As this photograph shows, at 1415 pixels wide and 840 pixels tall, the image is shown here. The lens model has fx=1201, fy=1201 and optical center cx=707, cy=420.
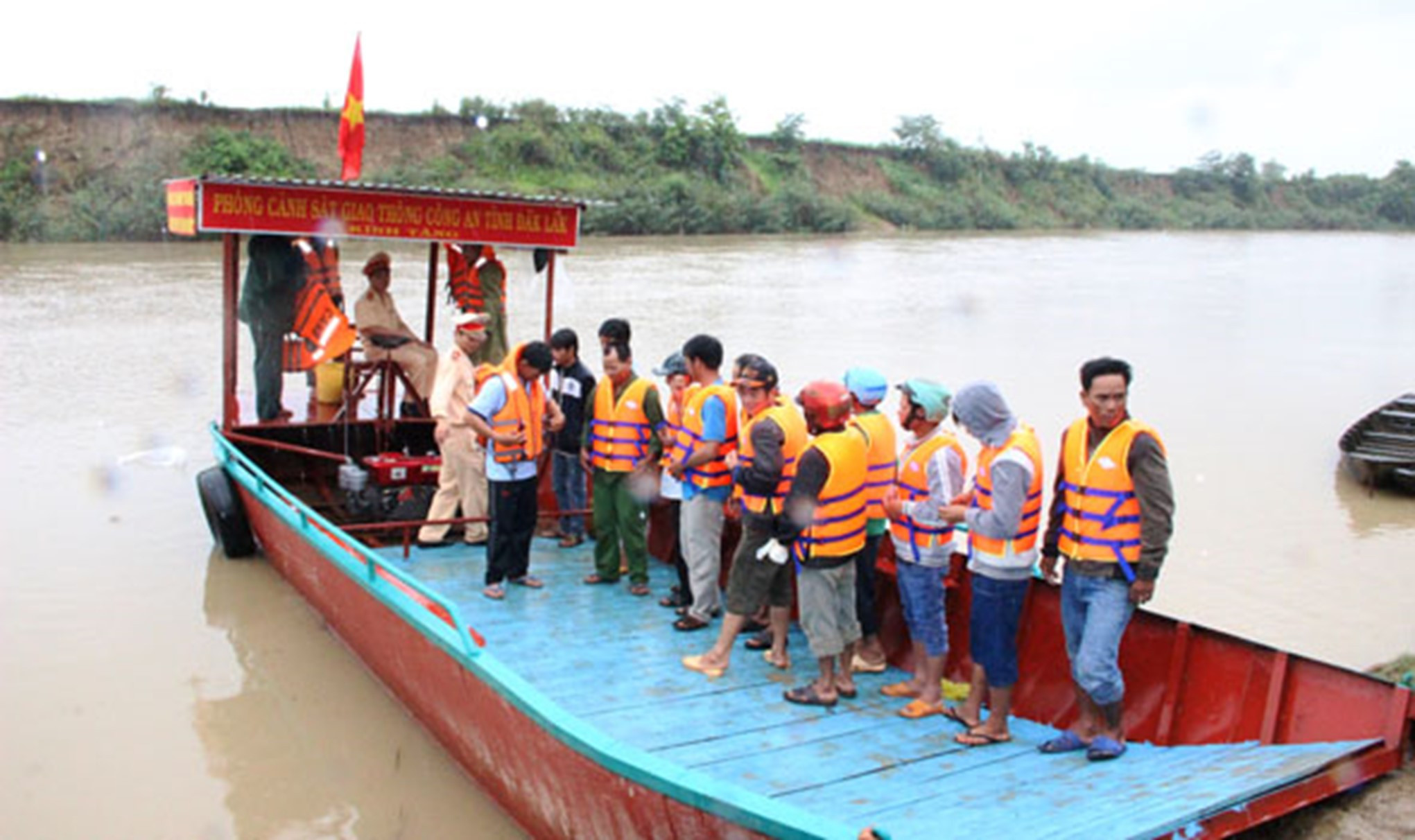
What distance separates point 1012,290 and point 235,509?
24.4 meters

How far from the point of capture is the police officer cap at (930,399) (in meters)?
4.61

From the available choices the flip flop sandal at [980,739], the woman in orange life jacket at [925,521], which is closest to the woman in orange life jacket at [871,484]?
the woman in orange life jacket at [925,521]

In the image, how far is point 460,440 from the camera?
6.80m

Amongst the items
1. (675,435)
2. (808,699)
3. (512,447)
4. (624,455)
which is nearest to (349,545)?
(512,447)

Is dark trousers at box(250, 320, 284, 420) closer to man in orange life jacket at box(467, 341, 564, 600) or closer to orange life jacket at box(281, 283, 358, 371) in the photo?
orange life jacket at box(281, 283, 358, 371)

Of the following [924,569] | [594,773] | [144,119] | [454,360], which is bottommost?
[594,773]

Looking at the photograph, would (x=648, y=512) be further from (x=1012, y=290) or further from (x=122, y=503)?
(x=1012, y=290)

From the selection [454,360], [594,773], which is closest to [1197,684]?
[594,773]

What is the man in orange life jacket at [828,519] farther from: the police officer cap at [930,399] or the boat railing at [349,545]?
the boat railing at [349,545]

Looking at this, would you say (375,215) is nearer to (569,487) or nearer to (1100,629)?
(569,487)

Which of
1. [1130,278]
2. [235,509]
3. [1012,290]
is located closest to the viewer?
[235,509]

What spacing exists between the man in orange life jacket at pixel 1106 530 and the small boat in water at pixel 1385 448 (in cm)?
921

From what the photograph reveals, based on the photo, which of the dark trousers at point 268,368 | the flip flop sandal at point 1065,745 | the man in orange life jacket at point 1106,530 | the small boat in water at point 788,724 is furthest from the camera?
the dark trousers at point 268,368

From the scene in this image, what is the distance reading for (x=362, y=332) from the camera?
8633 mm
